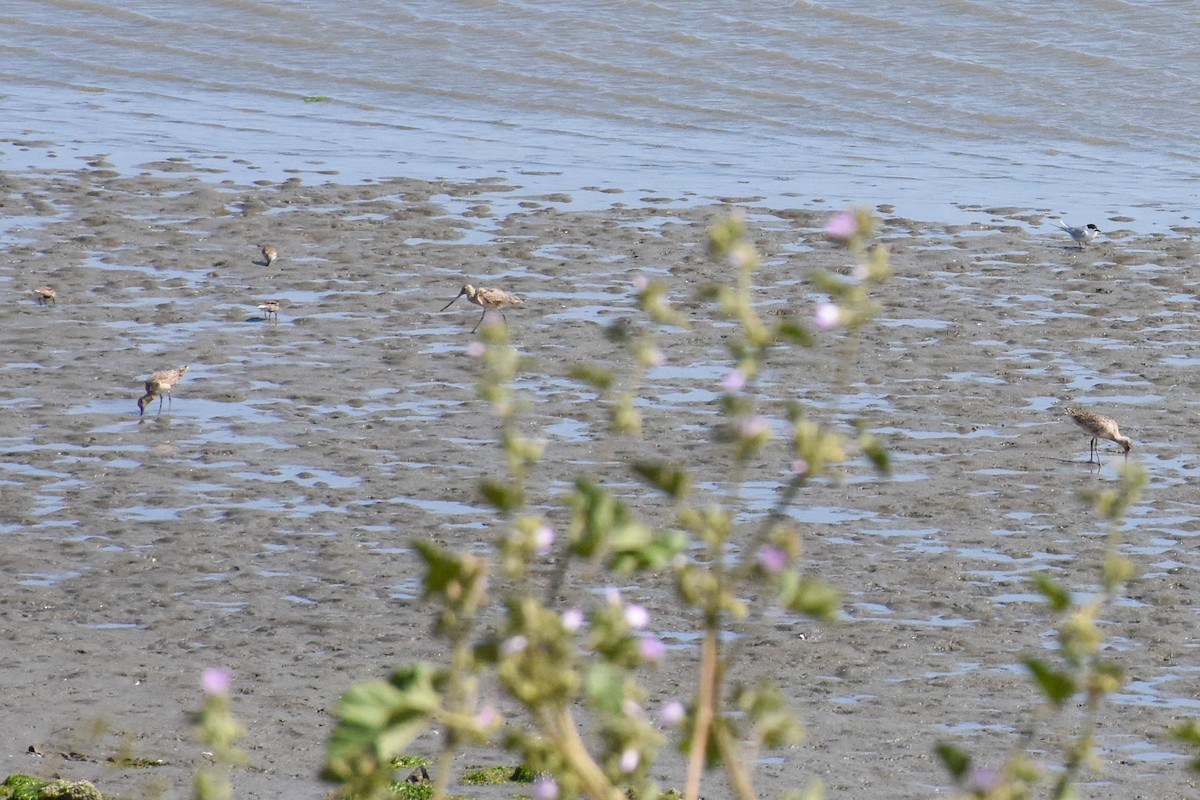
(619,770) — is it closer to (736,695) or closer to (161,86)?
(736,695)

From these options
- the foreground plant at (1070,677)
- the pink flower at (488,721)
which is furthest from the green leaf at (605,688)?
the foreground plant at (1070,677)

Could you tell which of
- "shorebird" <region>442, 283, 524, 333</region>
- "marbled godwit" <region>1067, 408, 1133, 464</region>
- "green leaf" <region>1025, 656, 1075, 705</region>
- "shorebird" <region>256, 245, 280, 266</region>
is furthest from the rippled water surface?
"green leaf" <region>1025, 656, 1075, 705</region>

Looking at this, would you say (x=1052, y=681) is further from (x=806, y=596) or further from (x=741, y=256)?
(x=741, y=256)

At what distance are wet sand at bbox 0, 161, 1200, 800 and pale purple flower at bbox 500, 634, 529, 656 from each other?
439cm

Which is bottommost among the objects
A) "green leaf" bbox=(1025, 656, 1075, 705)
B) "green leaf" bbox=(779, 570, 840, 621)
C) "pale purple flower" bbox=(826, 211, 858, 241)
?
"green leaf" bbox=(1025, 656, 1075, 705)

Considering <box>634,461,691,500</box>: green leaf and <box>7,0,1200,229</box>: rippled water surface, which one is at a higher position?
<box>634,461,691,500</box>: green leaf

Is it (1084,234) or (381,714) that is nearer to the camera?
(381,714)

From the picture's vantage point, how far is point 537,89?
28047mm

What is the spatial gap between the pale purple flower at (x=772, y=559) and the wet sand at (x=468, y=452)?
4430 millimetres

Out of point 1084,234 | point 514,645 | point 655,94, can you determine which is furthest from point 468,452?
point 655,94

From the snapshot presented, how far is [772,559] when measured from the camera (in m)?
2.25

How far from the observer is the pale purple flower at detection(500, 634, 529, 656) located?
2160 millimetres

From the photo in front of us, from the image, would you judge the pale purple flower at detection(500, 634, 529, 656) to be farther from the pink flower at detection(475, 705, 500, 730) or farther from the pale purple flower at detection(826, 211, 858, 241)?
the pale purple flower at detection(826, 211, 858, 241)

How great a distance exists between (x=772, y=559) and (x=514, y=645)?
316 mm
